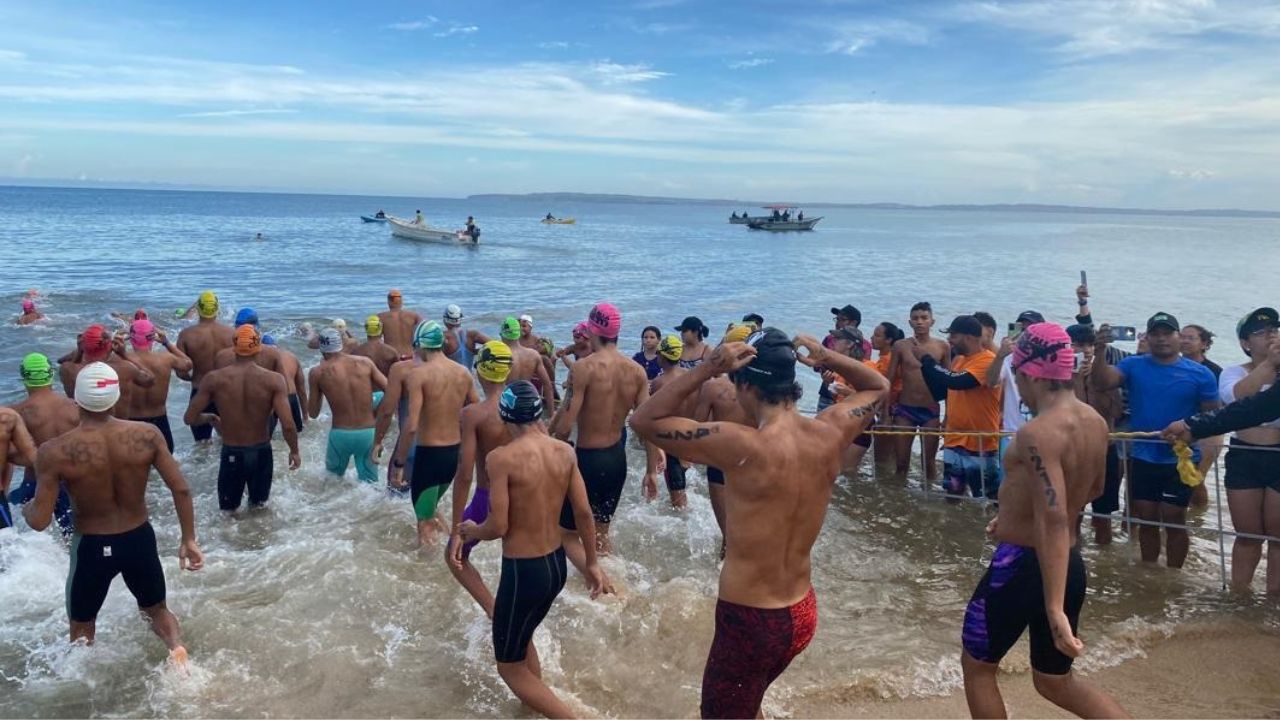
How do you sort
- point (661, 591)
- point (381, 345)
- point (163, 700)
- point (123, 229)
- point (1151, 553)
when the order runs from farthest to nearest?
point (123, 229), point (381, 345), point (1151, 553), point (661, 591), point (163, 700)

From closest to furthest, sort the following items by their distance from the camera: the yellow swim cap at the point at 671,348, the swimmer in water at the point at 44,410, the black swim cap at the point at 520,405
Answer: the black swim cap at the point at 520,405 < the swimmer in water at the point at 44,410 < the yellow swim cap at the point at 671,348

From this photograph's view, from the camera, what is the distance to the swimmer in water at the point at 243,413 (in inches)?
274

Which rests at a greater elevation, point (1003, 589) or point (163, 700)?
point (1003, 589)

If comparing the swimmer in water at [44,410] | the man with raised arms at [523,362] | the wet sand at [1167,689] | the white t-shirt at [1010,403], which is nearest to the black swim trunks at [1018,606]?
the wet sand at [1167,689]

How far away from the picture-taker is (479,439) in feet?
17.1

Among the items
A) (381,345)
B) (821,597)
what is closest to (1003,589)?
(821,597)

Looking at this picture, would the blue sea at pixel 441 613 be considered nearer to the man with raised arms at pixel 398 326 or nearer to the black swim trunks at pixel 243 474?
the black swim trunks at pixel 243 474

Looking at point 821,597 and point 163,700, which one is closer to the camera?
point 163,700

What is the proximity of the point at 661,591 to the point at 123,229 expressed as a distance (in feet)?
251

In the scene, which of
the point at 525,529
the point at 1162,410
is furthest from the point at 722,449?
the point at 1162,410

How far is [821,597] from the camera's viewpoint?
6.35 m

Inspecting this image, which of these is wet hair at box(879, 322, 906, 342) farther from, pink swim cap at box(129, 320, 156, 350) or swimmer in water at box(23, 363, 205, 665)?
pink swim cap at box(129, 320, 156, 350)

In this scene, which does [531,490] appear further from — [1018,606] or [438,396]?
[438,396]

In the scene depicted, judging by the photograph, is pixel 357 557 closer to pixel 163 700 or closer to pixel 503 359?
pixel 163 700
